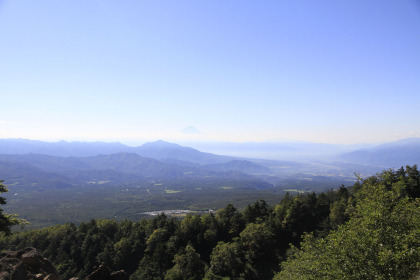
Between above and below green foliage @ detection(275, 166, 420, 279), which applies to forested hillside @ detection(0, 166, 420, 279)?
below

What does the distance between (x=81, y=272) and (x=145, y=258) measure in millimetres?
13570

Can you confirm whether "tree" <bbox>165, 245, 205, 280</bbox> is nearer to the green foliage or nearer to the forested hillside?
the forested hillside

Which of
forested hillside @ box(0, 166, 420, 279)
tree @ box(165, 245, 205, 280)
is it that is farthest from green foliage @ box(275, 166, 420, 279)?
tree @ box(165, 245, 205, 280)

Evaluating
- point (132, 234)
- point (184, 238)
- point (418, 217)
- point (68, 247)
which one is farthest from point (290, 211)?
point (68, 247)

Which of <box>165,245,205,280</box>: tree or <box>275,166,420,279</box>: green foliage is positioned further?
<box>165,245,205,280</box>: tree

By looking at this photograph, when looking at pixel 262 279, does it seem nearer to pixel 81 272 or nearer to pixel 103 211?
pixel 81 272

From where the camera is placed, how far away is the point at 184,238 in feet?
162

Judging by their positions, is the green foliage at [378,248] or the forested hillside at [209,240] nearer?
the green foliage at [378,248]

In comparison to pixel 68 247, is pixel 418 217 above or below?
above

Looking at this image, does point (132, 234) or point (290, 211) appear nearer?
point (290, 211)

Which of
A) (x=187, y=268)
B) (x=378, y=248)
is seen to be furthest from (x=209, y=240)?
(x=378, y=248)

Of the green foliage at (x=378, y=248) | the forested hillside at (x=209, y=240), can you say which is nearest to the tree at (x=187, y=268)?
the forested hillside at (x=209, y=240)

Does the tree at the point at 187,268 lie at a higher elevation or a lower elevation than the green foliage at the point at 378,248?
lower

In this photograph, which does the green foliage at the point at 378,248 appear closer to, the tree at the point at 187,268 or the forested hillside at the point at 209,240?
the forested hillside at the point at 209,240
